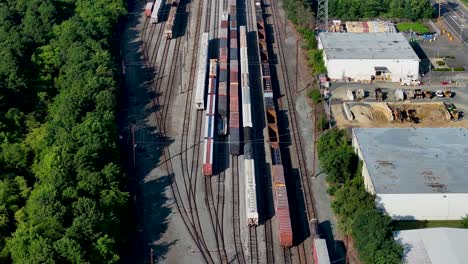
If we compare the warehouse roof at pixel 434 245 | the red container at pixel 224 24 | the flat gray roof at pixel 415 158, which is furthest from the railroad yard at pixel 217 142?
the warehouse roof at pixel 434 245

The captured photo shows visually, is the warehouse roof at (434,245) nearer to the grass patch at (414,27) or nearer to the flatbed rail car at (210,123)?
the flatbed rail car at (210,123)

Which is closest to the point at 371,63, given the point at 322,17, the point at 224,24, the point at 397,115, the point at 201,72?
the point at 397,115

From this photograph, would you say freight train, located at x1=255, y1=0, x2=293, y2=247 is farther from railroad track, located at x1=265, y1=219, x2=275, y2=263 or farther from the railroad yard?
railroad track, located at x1=265, y1=219, x2=275, y2=263

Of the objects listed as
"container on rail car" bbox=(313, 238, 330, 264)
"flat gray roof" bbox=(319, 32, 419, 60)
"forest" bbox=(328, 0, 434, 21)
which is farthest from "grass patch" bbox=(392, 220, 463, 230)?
"forest" bbox=(328, 0, 434, 21)

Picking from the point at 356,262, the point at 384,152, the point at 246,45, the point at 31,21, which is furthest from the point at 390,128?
the point at 31,21

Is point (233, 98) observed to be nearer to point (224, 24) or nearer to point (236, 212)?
point (236, 212)

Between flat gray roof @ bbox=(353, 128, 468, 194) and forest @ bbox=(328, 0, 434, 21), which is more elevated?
forest @ bbox=(328, 0, 434, 21)
